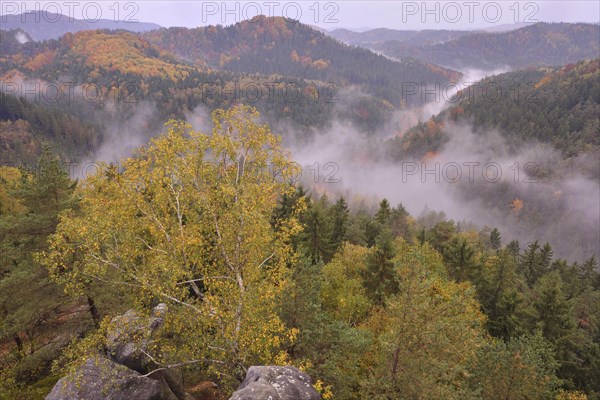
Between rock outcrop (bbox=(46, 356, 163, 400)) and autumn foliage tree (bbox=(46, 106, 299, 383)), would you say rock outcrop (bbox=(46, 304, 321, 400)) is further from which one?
autumn foliage tree (bbox=(46, 106, 299, 383))

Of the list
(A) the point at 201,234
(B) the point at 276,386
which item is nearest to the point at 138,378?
(A) the point at 201,234

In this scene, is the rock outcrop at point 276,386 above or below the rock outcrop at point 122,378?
above

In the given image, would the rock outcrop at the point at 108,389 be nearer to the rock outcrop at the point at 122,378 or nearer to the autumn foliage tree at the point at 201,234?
the rock outcrop at the point at 122,378

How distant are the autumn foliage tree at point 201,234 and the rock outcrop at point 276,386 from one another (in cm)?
123

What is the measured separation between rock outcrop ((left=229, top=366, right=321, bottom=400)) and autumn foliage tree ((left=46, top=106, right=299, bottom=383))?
48.6 inches

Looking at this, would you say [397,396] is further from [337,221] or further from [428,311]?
[337,221]

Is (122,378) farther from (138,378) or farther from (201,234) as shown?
(201,234)

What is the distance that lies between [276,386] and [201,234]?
7924 millimetres

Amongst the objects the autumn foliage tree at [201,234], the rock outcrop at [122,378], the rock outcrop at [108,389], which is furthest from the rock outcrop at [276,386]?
the rock outcrop at [108,389]

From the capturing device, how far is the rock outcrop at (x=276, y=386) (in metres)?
12.7

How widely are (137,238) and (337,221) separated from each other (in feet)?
161

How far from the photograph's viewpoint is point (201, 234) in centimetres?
1800

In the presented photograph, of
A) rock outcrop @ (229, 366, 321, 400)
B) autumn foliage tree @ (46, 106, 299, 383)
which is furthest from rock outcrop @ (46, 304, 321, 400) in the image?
autumn foliage tree @ (46, 106, 299, 383)

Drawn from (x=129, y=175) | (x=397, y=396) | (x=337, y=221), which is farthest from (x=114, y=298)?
(x=337, y=221)
